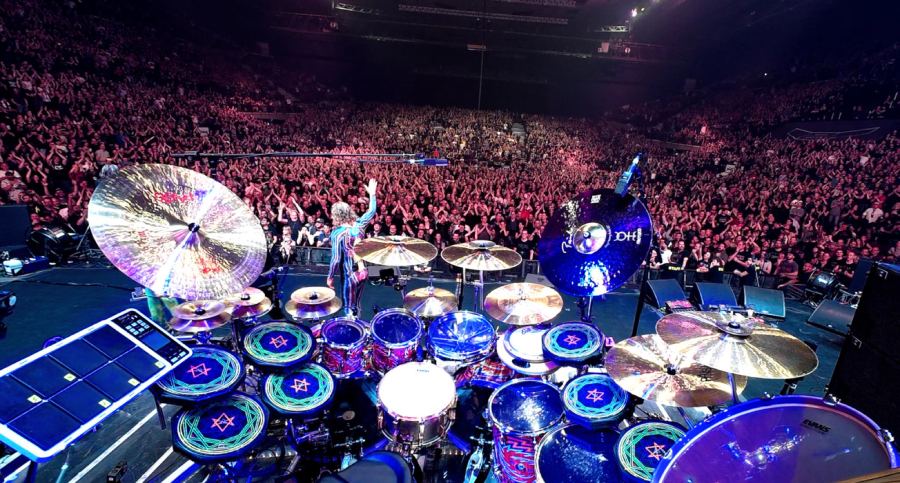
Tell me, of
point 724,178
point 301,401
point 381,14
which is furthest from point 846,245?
point 381,14

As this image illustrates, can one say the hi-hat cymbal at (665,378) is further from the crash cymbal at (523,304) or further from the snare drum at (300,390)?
the snare drum at (300,390)

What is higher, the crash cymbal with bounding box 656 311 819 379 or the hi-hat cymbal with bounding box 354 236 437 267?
the crash cymbal with bounding box 656 311 819 379

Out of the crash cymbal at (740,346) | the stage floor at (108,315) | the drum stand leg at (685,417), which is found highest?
the crash cymbal at (740,346)

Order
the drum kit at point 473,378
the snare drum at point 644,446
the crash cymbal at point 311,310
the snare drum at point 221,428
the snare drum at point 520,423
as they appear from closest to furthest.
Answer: the drum kit at point 473,378
the snare drum at point 644,446
the snare drum at point 221,428
the snare drum at point 520,423
the crash cymbal at point 311,310

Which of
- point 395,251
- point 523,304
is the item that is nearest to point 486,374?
point 523,304

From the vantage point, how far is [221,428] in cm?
271

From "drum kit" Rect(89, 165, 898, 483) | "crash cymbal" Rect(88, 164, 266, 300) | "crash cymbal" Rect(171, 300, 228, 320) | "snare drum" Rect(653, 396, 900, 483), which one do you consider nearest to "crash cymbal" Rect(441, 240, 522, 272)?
"drum kit" Rect(89, 165, 898, 483)

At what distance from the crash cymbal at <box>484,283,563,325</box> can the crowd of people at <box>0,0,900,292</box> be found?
2.85m

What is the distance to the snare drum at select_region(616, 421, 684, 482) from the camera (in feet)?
8.07

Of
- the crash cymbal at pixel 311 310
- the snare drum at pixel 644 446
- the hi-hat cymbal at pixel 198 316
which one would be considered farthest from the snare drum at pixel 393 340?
the snare drum at pixel 644 446

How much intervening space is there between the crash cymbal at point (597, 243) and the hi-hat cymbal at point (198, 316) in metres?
3.18

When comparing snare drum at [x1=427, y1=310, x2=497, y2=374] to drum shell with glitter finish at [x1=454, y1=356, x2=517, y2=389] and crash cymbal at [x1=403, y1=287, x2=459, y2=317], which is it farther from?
crash cymbal at [x1=403, y1=287, x2=459, y2=317]

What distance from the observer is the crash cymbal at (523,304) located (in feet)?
12.8

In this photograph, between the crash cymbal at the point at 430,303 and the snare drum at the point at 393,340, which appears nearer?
the snare drum at the point at 393,340
